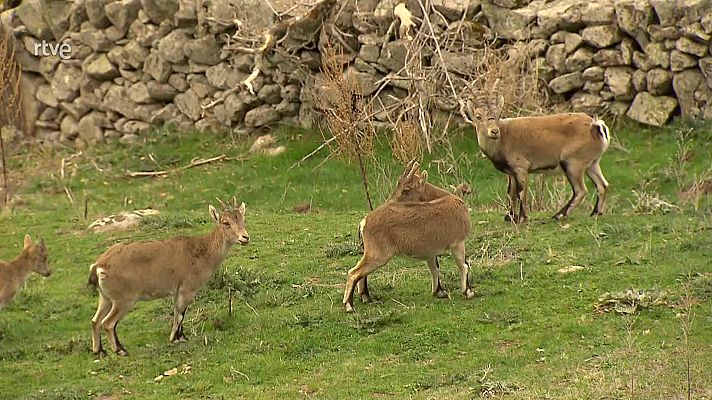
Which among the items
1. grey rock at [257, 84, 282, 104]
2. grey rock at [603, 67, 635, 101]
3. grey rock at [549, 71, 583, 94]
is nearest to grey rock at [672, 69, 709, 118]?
grey rock at [603, 67, 635, 101]

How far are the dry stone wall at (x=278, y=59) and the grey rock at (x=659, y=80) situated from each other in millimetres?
22

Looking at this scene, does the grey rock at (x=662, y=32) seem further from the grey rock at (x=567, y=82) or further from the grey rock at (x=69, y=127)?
the grey rock at (x=69, y=127)

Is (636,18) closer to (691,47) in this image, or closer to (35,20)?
(691,47)

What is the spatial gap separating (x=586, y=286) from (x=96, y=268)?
4847 mm

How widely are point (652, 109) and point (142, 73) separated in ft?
35.9

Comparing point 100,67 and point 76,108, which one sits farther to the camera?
point 76,108

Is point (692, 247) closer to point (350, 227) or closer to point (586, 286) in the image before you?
point (586, 286)

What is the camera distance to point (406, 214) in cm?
1102

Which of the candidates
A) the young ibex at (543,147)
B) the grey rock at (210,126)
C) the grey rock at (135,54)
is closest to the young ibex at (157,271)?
the young ibex at (543,147)

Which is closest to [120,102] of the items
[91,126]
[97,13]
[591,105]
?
[91,126]

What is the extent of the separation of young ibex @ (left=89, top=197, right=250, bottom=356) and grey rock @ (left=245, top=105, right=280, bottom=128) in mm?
11033

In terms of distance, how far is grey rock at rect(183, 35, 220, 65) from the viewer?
2277 cm

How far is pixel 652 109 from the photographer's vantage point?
1908cm

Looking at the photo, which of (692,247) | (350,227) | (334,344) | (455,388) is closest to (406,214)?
(334,344)
